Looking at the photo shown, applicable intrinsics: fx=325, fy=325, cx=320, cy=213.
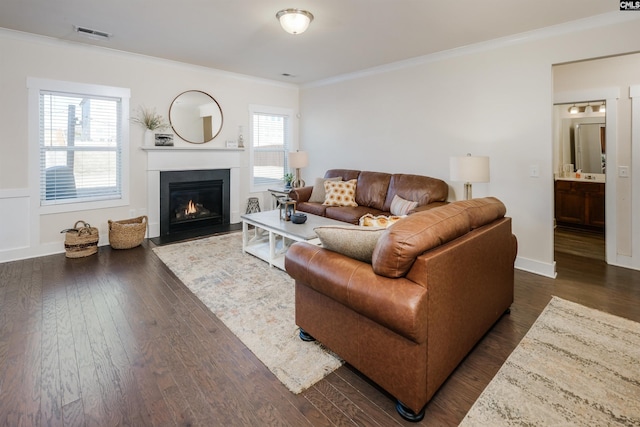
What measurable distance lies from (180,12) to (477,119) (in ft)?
11.8

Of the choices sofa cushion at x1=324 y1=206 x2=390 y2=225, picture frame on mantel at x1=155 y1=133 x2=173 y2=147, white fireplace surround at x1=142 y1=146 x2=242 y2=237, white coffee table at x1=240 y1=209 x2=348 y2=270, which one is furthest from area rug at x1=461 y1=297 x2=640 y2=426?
picture frame on mantel at x1=155 y1=133 x2=173 y2=147

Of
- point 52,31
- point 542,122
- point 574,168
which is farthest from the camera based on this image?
point 574,168

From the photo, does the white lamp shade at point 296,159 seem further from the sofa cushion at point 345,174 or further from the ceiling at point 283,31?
the ceiling at point 283,31

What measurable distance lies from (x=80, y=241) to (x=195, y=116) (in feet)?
8.47

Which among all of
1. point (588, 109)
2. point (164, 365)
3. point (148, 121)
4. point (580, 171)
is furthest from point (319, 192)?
point (588, 109)

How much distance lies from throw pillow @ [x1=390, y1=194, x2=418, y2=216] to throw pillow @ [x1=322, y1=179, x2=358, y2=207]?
72cm

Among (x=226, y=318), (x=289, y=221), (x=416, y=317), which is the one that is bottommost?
(x=226, y=318)

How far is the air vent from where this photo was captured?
146 inches

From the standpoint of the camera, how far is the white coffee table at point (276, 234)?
3416mm

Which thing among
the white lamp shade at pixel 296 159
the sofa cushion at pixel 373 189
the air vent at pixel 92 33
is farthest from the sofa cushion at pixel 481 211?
the air vent at pixel 92 33

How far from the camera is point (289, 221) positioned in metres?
3.96

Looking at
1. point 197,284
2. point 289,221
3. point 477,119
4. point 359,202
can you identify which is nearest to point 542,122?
point 477,119

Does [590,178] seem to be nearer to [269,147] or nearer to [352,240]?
[269,147]

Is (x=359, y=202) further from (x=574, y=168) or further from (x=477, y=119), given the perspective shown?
(x=574, y=168)
